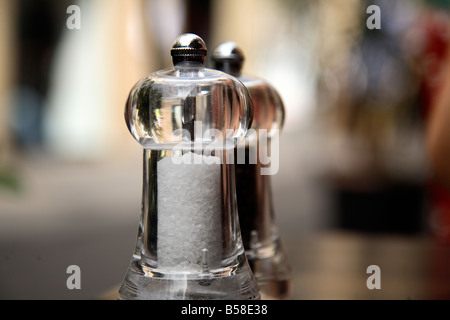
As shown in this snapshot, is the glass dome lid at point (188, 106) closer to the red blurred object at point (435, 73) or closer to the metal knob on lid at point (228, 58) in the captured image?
the metal knob on lid at point (228, 58)

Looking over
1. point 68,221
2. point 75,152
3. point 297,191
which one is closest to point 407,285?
point 68,221

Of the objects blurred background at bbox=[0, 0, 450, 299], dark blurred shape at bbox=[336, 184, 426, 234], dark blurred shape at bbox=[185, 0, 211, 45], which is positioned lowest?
dark blurred shape at bbox=[336, 184, 426, 234]

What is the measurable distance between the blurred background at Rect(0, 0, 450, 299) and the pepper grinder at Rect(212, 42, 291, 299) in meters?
0.04

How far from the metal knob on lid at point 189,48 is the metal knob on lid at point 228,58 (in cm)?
9

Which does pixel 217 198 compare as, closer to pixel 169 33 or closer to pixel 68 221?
pixel 68 221

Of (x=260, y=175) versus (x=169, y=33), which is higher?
(x=169, y=33)

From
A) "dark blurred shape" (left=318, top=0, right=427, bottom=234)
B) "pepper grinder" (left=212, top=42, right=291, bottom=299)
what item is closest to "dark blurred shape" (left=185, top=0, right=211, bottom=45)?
"dark blurred shape" (left=318, top=0, right=427, bottom=234)

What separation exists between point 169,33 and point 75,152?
101 centimetres

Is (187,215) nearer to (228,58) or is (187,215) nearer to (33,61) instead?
(228,58)

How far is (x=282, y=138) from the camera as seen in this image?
194 inches

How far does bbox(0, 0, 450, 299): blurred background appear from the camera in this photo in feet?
2.40

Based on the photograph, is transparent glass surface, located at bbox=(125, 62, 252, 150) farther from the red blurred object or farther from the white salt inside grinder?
the red blurred object

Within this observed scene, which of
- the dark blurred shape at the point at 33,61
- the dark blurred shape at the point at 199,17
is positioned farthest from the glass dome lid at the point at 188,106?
the dark blurred shape at the point at 199,17

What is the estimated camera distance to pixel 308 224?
3.04 meters
